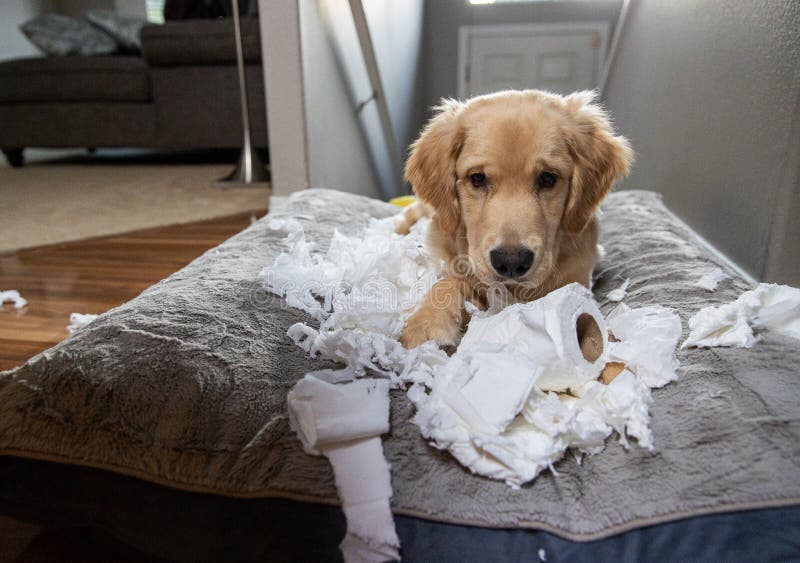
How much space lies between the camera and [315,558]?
0.86 meters

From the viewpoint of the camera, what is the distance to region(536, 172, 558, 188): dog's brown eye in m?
1.35

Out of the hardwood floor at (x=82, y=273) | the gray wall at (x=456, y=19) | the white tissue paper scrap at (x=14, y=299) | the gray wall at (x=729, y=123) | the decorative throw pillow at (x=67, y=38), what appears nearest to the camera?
the gray wall at (x=729, y=123)

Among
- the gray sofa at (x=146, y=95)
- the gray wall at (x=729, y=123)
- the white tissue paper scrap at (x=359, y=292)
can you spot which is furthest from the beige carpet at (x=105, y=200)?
the gray wall at (x=729, y=123)

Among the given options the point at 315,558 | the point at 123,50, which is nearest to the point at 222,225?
the point at 315,558

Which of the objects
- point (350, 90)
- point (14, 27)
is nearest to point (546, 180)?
point (350, 90)

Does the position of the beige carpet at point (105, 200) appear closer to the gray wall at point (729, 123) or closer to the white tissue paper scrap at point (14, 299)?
the white tissue paper scrap at point (14, 299)

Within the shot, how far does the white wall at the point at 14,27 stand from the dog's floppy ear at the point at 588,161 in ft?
24.7

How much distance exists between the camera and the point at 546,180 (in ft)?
4.48

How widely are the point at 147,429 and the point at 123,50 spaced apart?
5372 mm

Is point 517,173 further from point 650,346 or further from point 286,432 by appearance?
point 286,432

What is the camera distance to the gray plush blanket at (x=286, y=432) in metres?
0.83

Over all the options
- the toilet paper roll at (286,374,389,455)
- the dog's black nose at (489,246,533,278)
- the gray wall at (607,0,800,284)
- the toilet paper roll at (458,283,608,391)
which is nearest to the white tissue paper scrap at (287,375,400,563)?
the toilet paper roll at (286,374,389,455)

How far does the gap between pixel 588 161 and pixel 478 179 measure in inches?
11.7

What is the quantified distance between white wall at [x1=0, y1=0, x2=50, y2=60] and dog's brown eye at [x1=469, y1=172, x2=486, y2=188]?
7.43m
